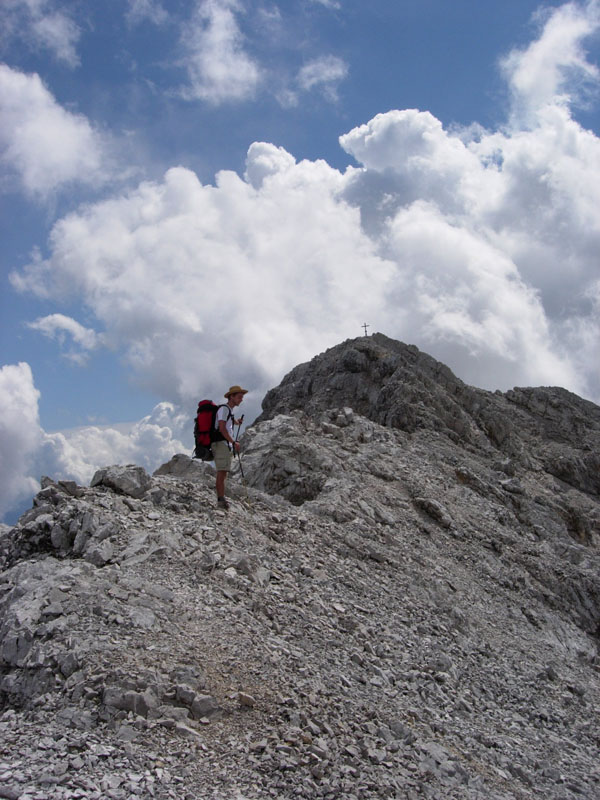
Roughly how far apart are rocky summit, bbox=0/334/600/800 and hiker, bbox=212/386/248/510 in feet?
1.81

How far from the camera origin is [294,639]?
11492 mm

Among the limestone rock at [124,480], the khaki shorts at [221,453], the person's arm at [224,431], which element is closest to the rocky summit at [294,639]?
the limestone rock at [124,480]

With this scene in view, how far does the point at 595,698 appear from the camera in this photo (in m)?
16.7

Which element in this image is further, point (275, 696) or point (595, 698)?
point (595, 698)

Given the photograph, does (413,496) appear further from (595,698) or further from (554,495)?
(554,495)

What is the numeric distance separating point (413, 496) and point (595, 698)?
947cm

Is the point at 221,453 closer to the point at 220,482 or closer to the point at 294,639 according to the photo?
the point at 220,482

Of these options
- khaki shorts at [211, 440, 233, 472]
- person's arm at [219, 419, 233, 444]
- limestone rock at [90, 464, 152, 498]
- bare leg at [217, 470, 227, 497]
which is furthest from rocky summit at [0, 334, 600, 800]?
person's arm at [219, 419, 233, 444]

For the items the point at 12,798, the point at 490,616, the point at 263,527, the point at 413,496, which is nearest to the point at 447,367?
the point at 413,496

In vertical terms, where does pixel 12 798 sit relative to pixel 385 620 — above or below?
below

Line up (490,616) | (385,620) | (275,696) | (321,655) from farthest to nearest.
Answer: (490,616), (385,620), (321,655), (275,696)

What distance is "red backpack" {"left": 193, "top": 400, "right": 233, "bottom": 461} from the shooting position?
16016 mm

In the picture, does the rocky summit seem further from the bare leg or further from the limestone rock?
the bare leg

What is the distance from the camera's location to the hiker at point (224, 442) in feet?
52.3
